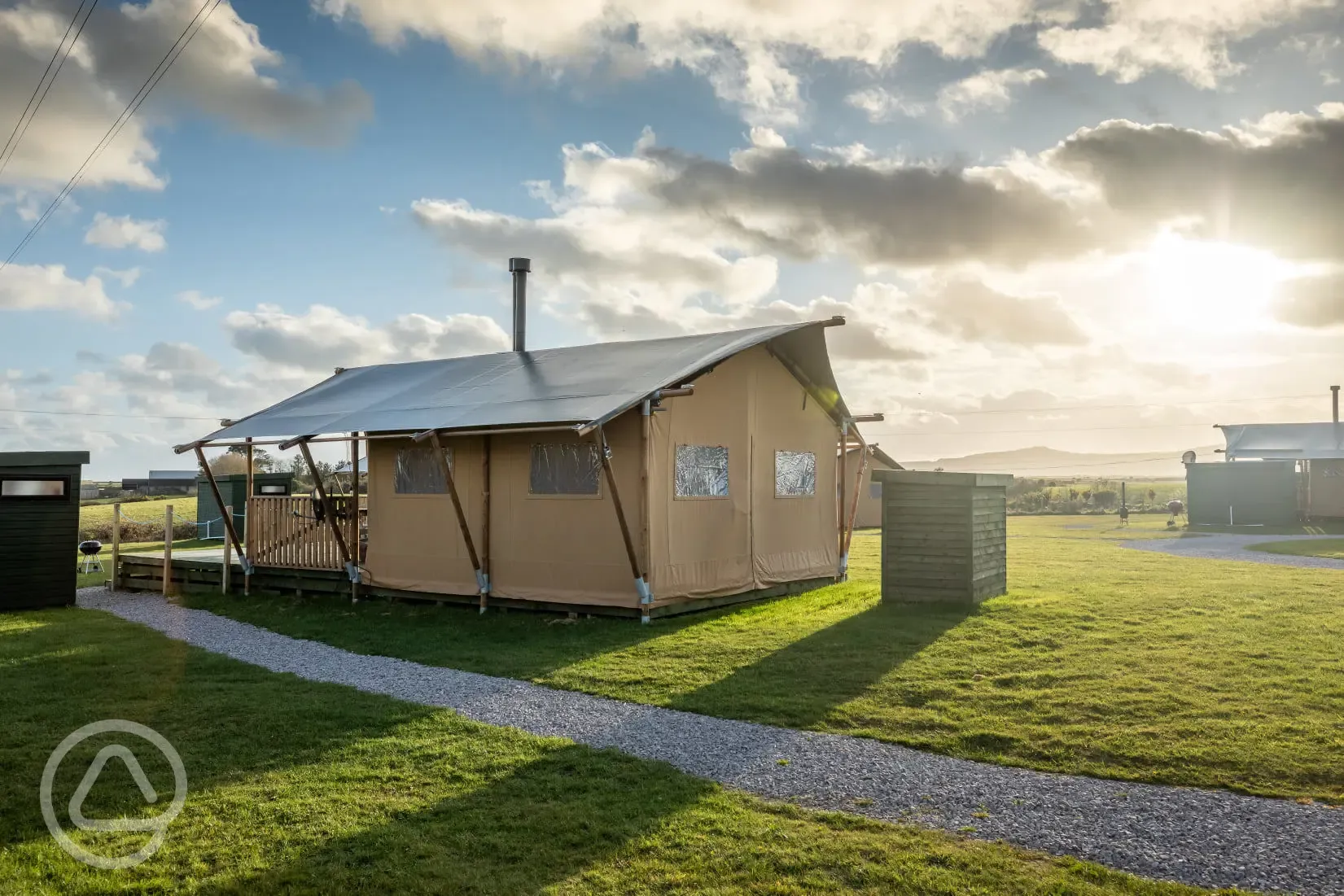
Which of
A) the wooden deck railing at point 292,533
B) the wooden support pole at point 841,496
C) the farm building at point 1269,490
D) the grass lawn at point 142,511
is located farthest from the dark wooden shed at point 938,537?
the grass lawn at point 142,511

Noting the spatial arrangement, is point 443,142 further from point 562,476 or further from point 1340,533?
point 1340,533

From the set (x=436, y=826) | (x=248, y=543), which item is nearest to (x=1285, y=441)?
(x=248, y=543)

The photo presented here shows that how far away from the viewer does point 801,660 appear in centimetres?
898

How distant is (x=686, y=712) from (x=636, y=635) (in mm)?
3540

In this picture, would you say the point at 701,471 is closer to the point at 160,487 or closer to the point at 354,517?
the point at 354,517

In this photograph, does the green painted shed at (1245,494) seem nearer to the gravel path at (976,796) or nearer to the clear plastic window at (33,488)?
the gravel path at (976,796)

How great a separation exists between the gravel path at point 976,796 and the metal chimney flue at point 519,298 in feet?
35.7

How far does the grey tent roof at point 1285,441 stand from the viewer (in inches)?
1261

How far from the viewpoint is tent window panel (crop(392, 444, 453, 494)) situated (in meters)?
13.8

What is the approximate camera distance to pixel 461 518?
12.4 metres

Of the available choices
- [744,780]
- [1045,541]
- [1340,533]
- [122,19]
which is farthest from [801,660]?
[1340,533]

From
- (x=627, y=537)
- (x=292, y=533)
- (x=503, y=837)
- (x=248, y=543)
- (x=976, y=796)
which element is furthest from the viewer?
(x=248, y=543)

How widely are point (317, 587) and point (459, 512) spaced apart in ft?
14.2

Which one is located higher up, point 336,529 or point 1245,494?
point 1245,494
